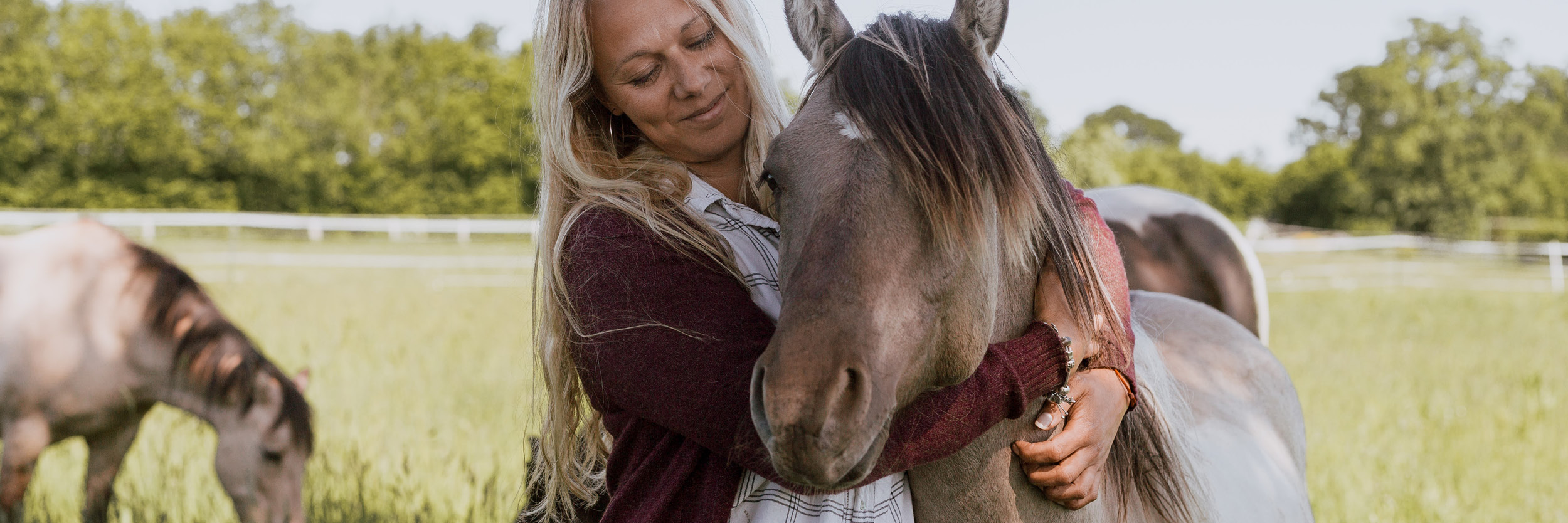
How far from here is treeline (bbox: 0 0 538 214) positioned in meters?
31.2

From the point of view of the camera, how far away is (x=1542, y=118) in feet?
115

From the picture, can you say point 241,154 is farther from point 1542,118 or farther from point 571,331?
point 1542,118

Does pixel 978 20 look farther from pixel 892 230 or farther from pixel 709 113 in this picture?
pixel 709 113

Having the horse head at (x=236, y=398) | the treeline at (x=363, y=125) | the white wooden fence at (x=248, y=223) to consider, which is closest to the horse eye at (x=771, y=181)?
the horse head at (x=236, y=398)

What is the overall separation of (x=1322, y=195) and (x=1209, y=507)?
147 feet

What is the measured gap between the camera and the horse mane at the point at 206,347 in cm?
366

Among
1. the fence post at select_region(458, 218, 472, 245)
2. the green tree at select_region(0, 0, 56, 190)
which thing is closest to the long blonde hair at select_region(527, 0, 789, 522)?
the fence post at select_region(458, 218, 472, 245)

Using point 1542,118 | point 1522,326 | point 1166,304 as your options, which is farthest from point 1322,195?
point 1166,304

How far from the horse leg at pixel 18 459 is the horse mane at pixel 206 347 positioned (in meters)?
0.61

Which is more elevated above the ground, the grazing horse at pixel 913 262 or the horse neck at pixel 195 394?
the grazing horse at pixel 913 262

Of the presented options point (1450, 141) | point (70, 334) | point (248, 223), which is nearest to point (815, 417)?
point (70, 334)

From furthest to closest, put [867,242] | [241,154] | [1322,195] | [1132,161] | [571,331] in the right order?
[1132,161] → [1322,195] → [241,154] → [571,331] → [867,242]

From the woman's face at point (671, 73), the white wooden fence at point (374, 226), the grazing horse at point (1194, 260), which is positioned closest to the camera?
the woman's face at point (671, 73)

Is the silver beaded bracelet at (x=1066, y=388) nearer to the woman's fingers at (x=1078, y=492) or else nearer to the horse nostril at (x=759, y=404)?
the woman's fingers at (x=1078, y=492)
